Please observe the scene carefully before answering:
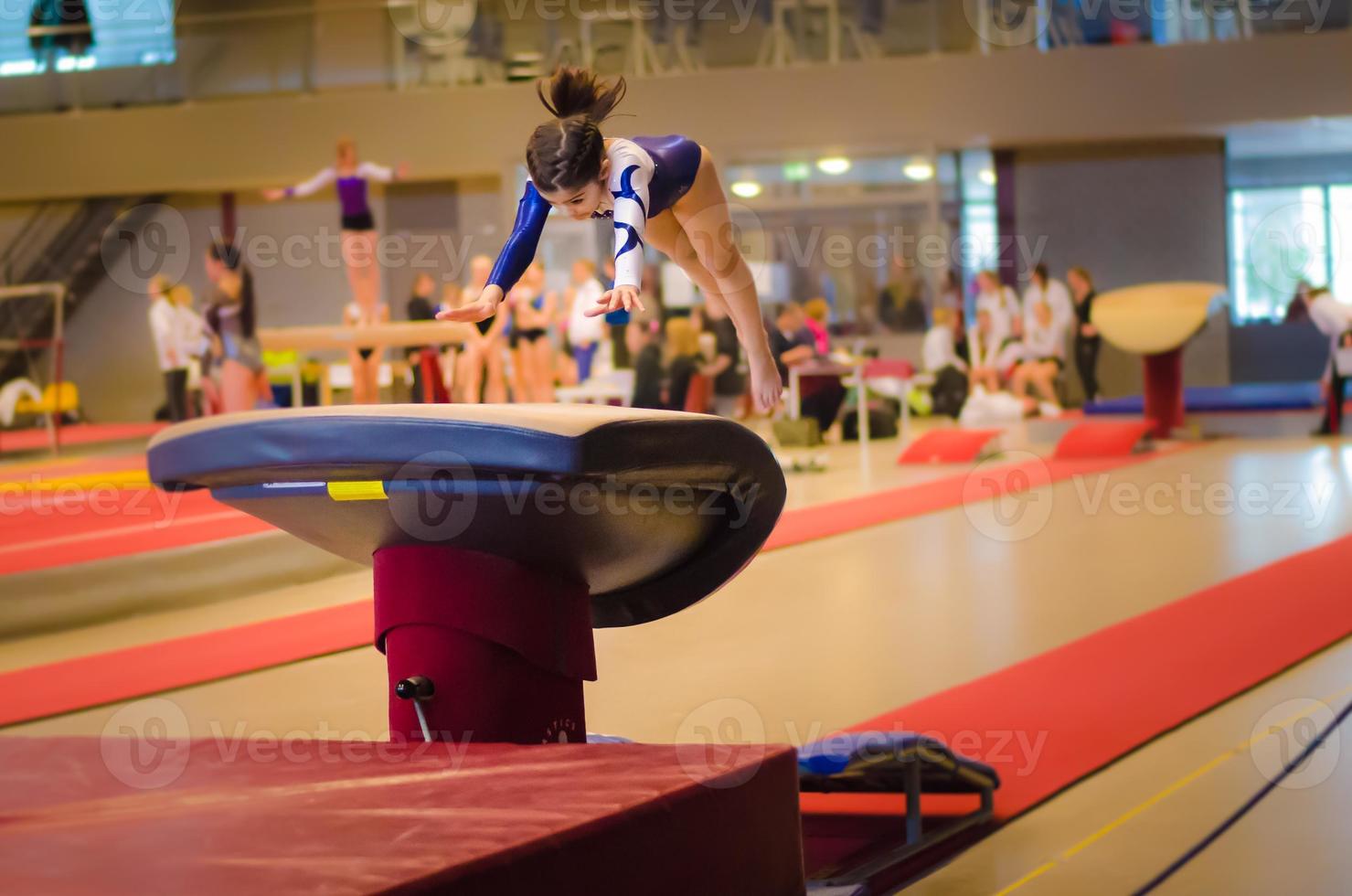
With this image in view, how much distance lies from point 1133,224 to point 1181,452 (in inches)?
253

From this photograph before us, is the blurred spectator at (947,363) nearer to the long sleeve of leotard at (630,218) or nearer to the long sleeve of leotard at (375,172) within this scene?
the long sleeve of leotard at (375,172)

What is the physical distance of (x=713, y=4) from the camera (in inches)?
526

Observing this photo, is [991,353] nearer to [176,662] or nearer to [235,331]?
[235,331]

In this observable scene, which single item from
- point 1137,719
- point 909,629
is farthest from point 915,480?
point 1137,719

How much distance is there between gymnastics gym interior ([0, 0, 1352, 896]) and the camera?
185 cm

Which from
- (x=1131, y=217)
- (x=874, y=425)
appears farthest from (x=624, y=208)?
(x=1131, y=217)

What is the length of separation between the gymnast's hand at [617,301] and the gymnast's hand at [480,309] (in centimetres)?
16

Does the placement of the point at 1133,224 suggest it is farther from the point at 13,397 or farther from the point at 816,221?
the point at 13,397

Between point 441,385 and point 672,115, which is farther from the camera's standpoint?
point 672,115

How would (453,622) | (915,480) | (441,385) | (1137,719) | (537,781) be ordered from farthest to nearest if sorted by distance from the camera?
(915,480)
(441,385)
(1137,719)
(453,622)
(537,781)

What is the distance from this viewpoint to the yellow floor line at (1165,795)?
2182 millimetres

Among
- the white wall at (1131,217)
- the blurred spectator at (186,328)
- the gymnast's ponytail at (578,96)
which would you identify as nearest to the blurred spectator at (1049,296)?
the white wall at (1131,217)

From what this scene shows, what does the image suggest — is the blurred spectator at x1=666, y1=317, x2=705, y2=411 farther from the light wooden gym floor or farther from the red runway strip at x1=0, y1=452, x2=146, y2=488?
the red runway strip at x1=0, y1=452, x2=146, y2=488

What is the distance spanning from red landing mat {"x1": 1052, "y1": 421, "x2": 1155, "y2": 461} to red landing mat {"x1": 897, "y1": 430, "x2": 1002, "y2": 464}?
494mm
